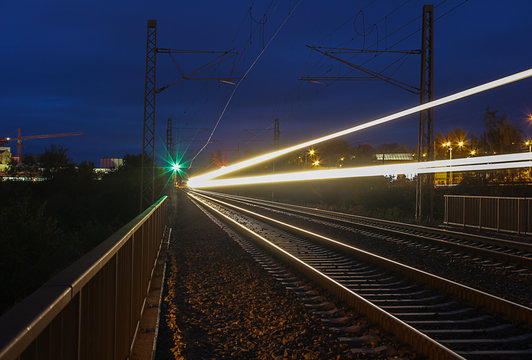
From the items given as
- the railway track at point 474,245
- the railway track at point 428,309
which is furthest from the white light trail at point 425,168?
the railway track at point 428,309

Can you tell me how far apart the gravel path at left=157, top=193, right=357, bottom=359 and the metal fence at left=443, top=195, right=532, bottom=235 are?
11.4 m

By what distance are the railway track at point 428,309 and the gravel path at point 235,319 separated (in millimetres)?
771

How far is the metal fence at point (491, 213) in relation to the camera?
1761 centimetres

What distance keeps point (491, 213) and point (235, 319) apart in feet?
51.8

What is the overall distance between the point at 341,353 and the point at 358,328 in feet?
3.14

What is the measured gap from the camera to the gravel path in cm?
566

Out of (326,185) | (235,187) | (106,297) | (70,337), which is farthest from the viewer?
(235,187)

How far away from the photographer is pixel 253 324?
22.2ft

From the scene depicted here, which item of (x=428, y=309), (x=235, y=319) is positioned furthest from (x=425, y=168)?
(x=235, y=319)

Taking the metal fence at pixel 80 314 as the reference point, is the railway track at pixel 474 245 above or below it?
below

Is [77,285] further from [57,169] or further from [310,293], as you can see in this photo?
[57,169]

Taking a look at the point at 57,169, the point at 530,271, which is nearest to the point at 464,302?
the point at 530,271

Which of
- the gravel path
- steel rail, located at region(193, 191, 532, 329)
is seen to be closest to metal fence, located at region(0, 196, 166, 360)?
the gravel path

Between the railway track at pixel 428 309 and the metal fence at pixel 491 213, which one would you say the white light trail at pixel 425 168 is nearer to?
the metal fence at pixel 491 213
